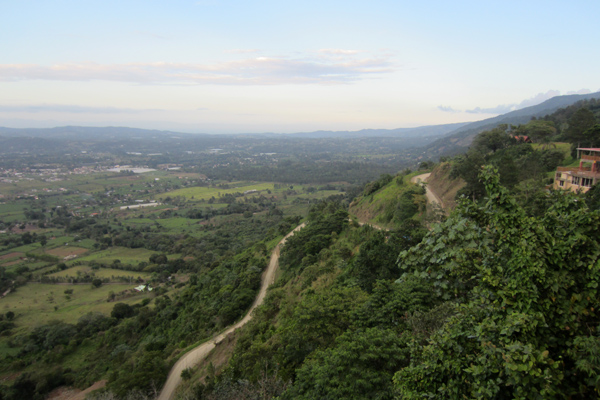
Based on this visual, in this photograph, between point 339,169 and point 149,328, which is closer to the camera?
point 149,328

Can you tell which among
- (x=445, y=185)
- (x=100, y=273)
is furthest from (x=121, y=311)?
(x=445, y=185)

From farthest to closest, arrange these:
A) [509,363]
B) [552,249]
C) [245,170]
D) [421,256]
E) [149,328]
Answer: [245,170] → [149,328] → [421,256] → [552,249] → [509,363]

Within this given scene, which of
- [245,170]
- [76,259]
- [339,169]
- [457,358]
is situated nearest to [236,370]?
[457,358]

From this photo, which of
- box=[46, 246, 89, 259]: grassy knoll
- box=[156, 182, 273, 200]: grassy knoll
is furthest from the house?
box=[156, 182, 273, 200]: grassy knoll

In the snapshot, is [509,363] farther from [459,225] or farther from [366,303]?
[366,303]

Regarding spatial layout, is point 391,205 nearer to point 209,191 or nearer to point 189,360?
point 189,360

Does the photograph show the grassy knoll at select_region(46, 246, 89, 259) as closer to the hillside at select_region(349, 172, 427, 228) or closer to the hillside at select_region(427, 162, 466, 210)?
the hillside at select_region(349, 172, 427, 228)
